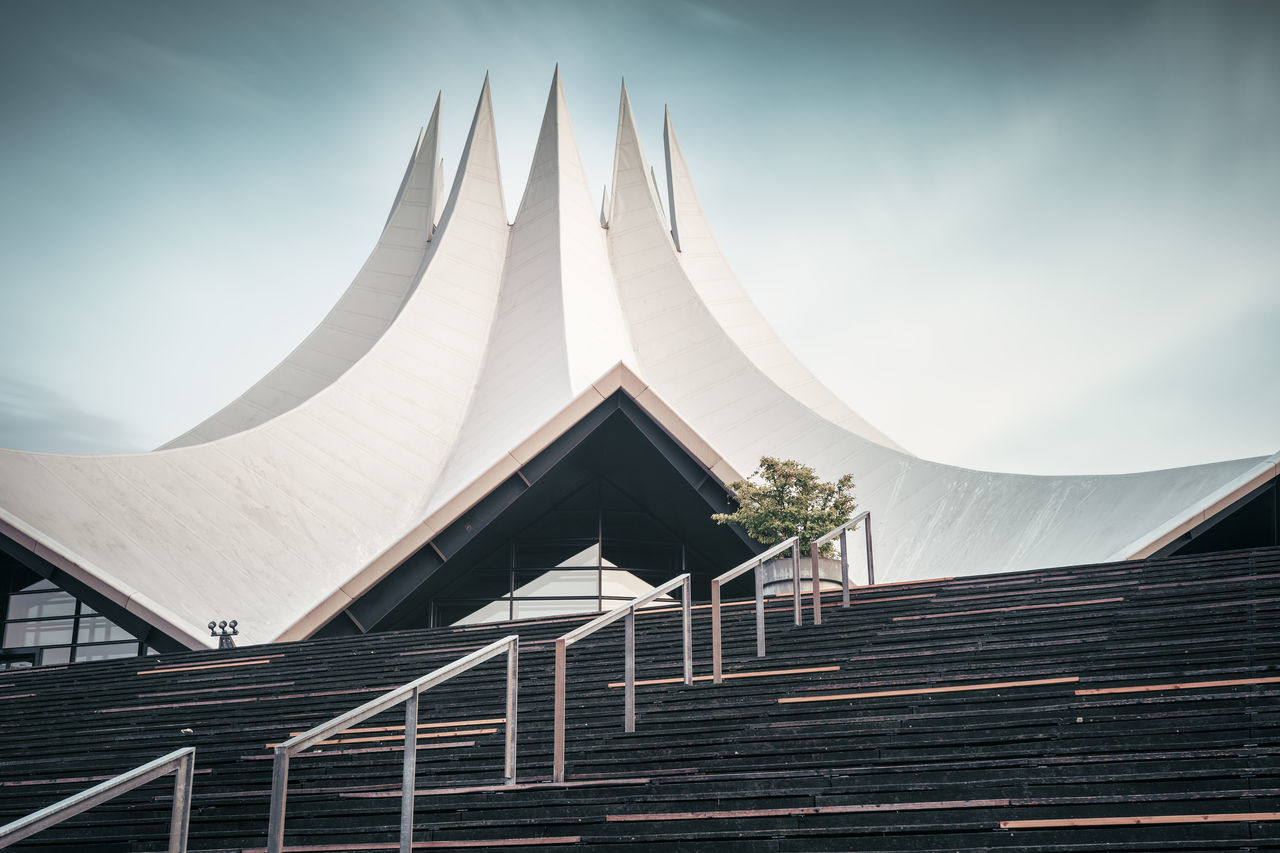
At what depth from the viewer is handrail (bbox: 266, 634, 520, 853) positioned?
358 cm

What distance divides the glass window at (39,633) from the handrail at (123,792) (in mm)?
9526

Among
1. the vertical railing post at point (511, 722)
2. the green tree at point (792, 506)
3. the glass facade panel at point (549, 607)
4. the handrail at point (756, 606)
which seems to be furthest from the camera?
the glass facade panel at point (549, 607)

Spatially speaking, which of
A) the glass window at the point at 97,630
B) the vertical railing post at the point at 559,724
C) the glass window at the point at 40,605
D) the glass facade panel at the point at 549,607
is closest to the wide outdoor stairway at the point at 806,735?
the vertical railing post at the point at 559,724

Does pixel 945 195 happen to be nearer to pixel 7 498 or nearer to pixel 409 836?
pixel 7 498

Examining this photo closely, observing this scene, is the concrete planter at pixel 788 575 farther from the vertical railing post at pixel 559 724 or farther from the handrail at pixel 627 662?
the vertical railing post at pixel 559 724

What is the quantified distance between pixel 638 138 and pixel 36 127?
12.0m

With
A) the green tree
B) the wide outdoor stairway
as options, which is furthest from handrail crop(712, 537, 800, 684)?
the green tree

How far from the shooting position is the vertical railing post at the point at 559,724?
4566 millimetres

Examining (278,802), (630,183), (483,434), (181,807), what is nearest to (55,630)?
(483,434)

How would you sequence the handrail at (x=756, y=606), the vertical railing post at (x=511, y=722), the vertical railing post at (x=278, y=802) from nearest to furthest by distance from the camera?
1. the vertical railing post at (x=278, y=802)
2. the vertical railing post at (x=511, y=722)
3. the handrail at (x=756, y=606)

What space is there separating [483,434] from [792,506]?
19.9 ft

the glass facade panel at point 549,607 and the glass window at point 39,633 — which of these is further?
the glass facade panel at point 549,607

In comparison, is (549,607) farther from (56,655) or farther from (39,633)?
(39,633)

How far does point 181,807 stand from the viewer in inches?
130
